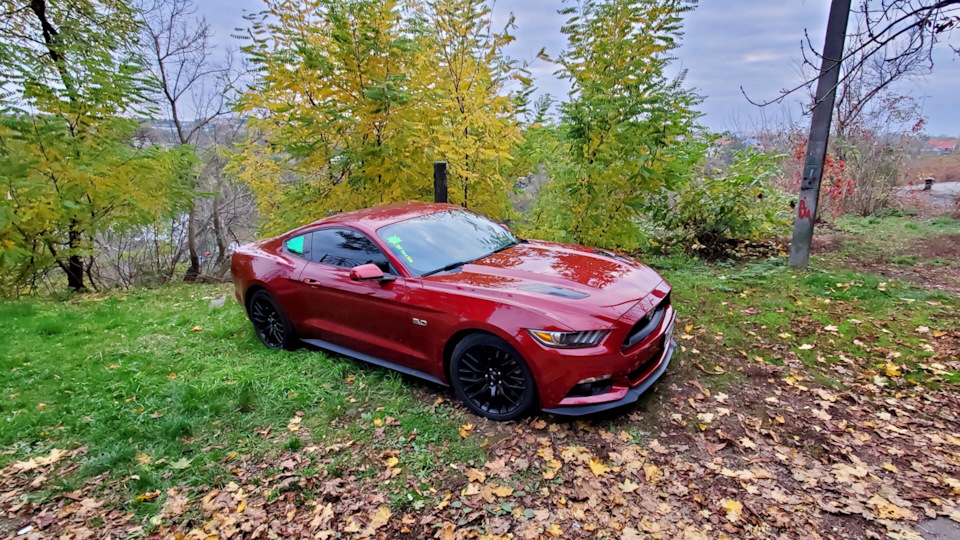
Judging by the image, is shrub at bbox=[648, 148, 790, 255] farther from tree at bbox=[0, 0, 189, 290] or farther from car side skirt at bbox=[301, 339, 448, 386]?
tree at bbox=[0, 0, 189, 290]

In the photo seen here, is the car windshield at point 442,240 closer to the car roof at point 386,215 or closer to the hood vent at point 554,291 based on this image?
the car roof at point 386,215

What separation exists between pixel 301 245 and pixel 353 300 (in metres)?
0.94

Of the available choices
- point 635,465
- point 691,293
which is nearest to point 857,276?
point 691,293

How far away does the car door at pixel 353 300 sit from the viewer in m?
3.30

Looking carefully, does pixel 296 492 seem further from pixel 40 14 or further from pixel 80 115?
pixel 40 14

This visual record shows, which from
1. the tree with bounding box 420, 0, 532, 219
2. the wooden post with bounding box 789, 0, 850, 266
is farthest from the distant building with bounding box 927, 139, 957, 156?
the tree with bounding box 420, 0, 532, 219

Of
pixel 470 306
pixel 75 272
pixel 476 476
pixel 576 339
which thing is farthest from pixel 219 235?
pixel 576 339

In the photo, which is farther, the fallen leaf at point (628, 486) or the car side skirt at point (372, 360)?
the car side skirt at point (372, 360)

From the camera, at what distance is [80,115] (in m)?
6.77

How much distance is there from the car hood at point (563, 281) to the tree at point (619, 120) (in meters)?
2.53

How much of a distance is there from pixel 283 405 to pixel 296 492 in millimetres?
972

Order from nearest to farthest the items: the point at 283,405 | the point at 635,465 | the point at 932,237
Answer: the point at 635,465
the point at 283,405
the point at 932,237

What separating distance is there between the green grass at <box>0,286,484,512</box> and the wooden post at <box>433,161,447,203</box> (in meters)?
2.65

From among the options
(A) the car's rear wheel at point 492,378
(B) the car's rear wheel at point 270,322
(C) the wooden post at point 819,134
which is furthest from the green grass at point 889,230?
(B) the car's rear wheel at point 270,322
